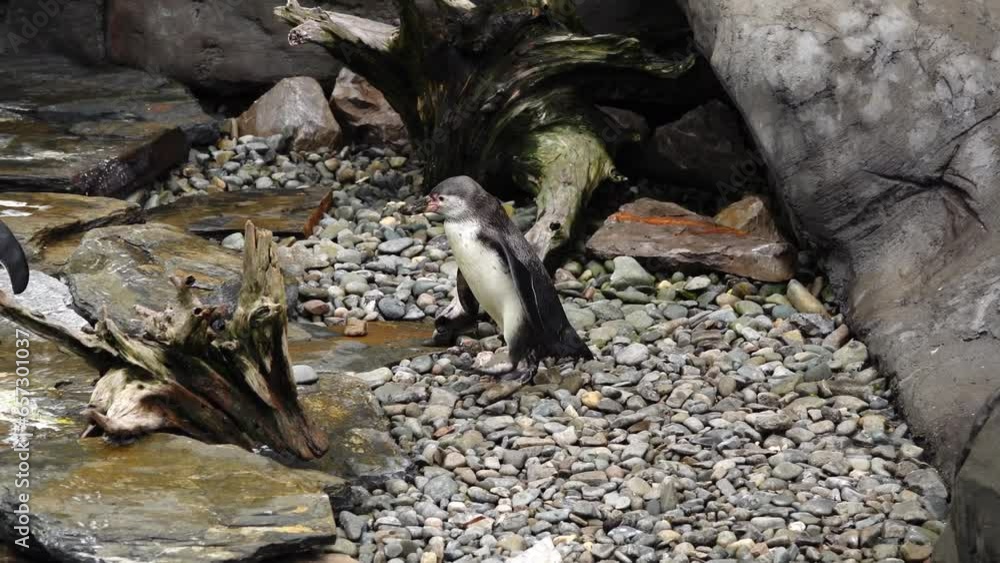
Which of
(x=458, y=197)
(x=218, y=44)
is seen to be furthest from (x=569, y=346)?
(x=218, y=44)

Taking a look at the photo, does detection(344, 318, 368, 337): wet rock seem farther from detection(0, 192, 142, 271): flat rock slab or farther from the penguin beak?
detection(0, 192, 142, 271): flat rock slab

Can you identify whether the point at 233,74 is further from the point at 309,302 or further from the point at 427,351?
the point at 427,351

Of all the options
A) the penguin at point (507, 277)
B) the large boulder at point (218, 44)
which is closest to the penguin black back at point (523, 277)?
the penguin at point (507, 277)

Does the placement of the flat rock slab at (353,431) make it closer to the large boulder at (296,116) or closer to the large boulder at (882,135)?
the large boulder at (882,135)

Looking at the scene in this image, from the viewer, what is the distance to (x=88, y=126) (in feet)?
26.0

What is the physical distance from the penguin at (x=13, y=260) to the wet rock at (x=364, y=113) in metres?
4.49

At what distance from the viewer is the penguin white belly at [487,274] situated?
5.15m

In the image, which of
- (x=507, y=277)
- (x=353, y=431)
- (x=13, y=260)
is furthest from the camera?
(x=507, y=277)

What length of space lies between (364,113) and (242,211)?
157cm

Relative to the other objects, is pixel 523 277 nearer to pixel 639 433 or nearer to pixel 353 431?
pixel 639 433

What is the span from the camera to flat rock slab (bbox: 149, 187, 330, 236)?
683cm

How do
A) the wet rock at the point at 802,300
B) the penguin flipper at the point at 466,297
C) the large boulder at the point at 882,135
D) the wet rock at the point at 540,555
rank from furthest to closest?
the wet rock at the point at 802,300, the penguin flipper at the point at 466,297, the large boulder at the point at 882,135, the wet rock at the point at 540,555

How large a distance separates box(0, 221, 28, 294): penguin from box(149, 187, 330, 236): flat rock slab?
283cm

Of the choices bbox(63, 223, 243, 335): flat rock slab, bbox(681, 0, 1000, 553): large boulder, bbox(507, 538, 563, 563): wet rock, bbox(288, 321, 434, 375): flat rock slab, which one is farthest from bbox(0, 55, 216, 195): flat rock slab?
bbox(507, 538, 563, 563): wet rock
